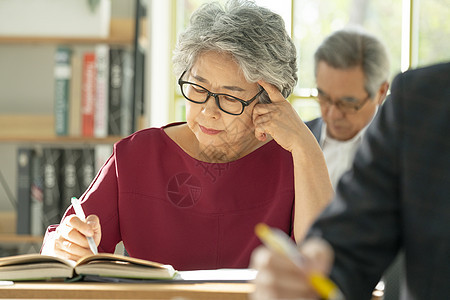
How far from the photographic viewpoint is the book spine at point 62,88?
11.1ft

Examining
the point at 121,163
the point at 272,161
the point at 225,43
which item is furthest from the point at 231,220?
the point at 225,43

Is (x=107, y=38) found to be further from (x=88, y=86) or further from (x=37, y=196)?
(x=37, y=196)

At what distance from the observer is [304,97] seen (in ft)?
14.8

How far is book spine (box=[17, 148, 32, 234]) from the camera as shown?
3.49m

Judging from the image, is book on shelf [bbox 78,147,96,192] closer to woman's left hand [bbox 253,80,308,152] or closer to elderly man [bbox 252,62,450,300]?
woman's left hand [bbox 253,80,308,152]

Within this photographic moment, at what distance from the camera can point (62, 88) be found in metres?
3.41

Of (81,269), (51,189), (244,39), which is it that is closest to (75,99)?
(51,189)

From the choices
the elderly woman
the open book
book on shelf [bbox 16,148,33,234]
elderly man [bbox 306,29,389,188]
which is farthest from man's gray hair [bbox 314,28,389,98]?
the open book

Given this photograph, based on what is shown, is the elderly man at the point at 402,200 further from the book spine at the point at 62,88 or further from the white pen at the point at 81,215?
the book spine at the point at 62,88

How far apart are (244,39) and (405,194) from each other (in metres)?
1.01

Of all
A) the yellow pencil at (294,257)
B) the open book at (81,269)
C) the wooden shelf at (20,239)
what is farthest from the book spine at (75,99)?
the yellow pencil at (294,257)

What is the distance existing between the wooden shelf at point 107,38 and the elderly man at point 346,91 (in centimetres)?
104

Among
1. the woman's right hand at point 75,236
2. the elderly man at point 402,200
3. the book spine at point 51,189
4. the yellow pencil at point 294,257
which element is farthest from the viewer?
the book spine at point 51,189

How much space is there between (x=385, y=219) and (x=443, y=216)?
8cm
